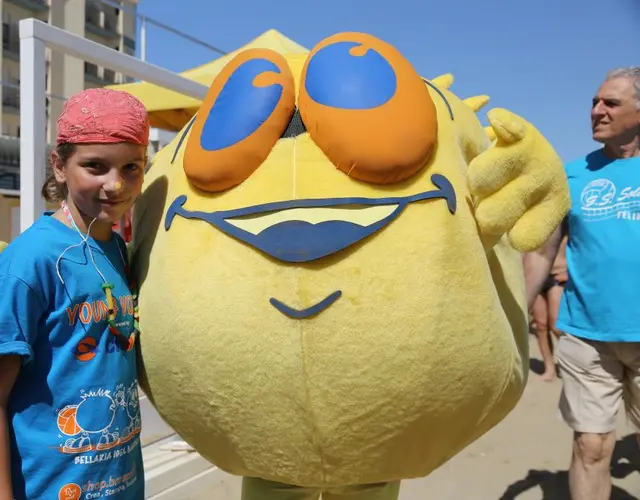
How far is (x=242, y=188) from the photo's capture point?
1294 millimetres

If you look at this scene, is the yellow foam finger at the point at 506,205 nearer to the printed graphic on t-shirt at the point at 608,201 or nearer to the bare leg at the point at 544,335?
the printed graphic on t-shirt at the point at 608,201

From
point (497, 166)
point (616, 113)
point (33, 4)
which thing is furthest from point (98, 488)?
point (33, 4)

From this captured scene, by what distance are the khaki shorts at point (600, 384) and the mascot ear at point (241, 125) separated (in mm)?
1691

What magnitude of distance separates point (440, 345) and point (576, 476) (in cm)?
162

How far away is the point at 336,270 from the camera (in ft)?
3.90

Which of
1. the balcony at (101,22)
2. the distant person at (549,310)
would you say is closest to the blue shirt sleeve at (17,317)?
the distant person at (549,310)

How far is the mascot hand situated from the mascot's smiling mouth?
0.08 meters

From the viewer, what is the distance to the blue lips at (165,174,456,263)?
118cm

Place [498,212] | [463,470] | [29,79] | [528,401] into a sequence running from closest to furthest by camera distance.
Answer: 1. [498,212]
2. [29,79]
3. [463,470]
4. [528,401]

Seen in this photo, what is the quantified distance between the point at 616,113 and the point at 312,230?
1.65 meters

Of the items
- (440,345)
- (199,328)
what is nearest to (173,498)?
(199,328)

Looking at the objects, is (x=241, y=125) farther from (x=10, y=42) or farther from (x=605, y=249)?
(x=10, y=42)

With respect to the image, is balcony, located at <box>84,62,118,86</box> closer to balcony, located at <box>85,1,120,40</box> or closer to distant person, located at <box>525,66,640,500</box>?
→ balcony, located at <box>85,1,120,40</box>

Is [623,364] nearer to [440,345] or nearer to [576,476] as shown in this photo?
[576,476]
